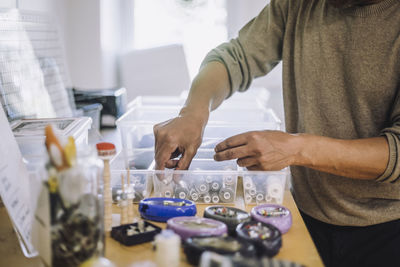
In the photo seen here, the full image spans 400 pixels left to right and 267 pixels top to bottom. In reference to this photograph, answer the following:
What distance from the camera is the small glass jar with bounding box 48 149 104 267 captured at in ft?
1.93

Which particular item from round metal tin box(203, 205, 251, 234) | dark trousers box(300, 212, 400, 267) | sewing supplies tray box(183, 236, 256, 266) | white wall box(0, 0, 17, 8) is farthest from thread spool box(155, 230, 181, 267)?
white wall box(0, 0, 17, 8)

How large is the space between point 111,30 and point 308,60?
258 centimetres

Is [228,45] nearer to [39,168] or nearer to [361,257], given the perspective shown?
[361,257]

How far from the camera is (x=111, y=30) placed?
3.46 metres

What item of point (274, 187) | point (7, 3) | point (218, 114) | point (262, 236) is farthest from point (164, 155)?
point (7, 3)

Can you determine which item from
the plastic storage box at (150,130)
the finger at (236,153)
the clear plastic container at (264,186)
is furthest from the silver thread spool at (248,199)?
the plastic storage box at (150,130)

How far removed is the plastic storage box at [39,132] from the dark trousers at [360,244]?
0.66 m

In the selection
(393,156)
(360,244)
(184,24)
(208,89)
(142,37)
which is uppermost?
(184,24)

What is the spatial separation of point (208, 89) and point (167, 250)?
633 millimetres

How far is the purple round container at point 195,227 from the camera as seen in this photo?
0.70m

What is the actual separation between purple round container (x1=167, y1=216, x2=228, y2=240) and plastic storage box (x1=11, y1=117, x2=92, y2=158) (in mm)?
294

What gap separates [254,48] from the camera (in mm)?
1281

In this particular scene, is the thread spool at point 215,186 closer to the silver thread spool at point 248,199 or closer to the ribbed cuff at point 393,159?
the silver thread spool at point 248,199

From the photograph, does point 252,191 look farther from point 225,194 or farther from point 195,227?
point 195,227
